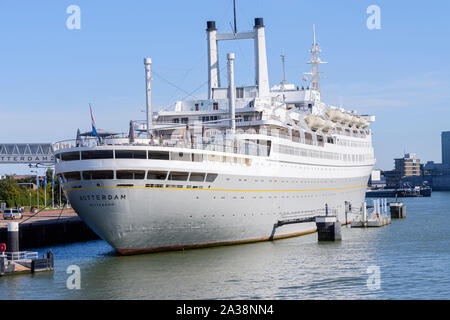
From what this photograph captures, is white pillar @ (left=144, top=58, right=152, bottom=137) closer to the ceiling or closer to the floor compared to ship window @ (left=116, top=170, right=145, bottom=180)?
closer to the ceiling

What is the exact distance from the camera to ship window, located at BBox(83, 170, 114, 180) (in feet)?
123

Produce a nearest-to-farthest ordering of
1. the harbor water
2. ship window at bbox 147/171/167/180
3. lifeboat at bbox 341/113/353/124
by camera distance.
Result: the harbor water → ship window at bbox 147/171/167/180 → lifeboat at bbox 341/113/353/124

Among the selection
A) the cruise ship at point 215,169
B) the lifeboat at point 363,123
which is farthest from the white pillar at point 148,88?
the lifeboat at point 363,123

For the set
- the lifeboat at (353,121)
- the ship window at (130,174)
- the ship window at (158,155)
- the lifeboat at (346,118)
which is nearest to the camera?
the ship window at (130,174)

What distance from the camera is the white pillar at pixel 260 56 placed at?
2250 inches

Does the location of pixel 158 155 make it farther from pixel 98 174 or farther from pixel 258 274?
pixel 258 274

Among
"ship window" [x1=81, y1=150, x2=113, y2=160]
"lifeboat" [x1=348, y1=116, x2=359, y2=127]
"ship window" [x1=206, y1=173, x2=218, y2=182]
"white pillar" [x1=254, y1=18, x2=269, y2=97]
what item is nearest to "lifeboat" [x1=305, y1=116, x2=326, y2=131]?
"white pillar" [x1=254, y1=18, x2=269, y2=97]

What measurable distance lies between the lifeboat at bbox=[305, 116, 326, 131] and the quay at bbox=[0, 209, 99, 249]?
21475 millimetres

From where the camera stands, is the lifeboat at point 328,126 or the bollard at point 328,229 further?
Result: the lifeboat at point 328,126

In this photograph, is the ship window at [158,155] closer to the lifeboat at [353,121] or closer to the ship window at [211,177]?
the ship window at [211,177]

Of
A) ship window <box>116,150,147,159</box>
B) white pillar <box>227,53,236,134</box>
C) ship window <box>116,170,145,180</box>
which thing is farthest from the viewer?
white pillar <box>227,53,236,134</box>

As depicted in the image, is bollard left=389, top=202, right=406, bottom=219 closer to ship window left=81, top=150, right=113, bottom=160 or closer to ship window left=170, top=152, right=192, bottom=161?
ship window left=170, top=152, right=192, bottom=161

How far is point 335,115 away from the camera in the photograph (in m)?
63.9

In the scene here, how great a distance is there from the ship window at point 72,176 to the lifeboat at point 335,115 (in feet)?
100
